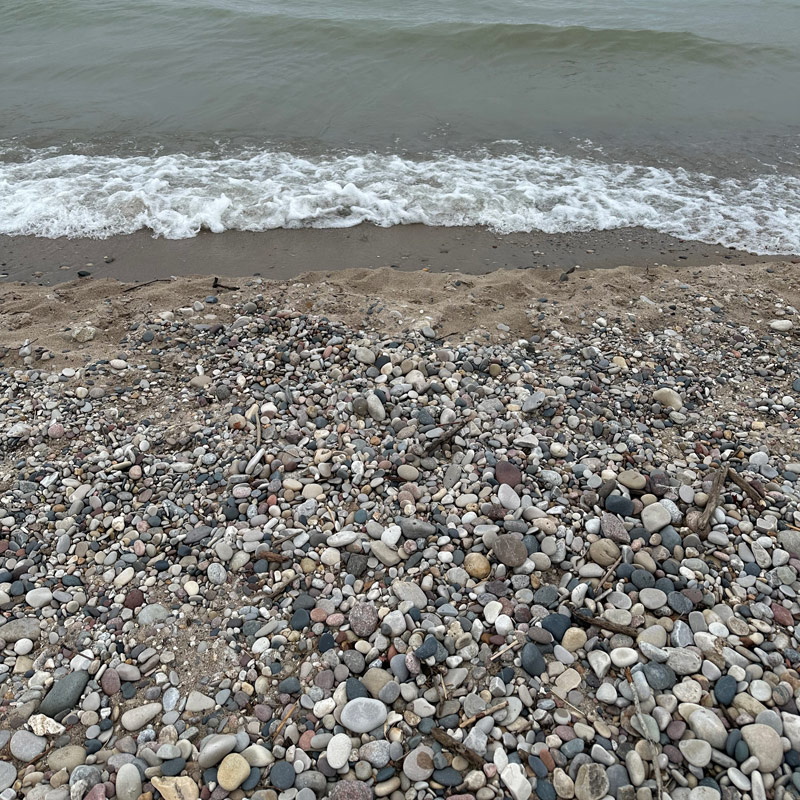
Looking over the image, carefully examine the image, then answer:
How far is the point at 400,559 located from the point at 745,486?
2.00 m

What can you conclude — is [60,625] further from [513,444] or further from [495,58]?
[495,58]

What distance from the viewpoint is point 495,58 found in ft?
41.2

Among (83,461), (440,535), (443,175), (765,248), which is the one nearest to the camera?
(440,535)

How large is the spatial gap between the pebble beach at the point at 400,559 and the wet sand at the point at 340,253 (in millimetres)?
1647

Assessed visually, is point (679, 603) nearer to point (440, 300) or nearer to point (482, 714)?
point (482, 714)

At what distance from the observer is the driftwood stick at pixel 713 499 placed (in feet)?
10.5

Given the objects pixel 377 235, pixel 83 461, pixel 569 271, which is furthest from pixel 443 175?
pixel 83 461

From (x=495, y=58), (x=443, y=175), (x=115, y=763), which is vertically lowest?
(x=115, y=763)

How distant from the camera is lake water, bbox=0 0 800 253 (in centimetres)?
765

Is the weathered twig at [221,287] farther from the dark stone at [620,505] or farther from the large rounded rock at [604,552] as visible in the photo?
the large rounded rock at [604,552]

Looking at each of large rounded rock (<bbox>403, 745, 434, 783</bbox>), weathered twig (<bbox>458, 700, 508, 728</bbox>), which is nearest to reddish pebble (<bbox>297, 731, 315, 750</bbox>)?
large rounded rock (<bbox>403, 745, 434, 783</bbox>)

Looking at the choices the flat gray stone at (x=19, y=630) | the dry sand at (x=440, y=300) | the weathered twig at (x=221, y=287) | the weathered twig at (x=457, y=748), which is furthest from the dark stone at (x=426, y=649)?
the weathered twig at (x=221, y=287)

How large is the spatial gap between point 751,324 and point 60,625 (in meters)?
5.53

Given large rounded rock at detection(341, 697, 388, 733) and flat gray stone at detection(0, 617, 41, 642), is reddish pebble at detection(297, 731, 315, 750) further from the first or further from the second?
flat gray stone at detection(0, 617, 41, 642)
